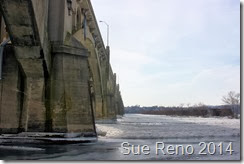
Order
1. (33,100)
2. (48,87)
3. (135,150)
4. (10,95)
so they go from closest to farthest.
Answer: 1. (135,150)
2. (10,95)
3. (33,100)
4. (48,87)

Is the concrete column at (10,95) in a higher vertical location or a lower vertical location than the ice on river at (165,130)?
higher

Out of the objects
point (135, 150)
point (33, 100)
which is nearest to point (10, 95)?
point (33, 100)

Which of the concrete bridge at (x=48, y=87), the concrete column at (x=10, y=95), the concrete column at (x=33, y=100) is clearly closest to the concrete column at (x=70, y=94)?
the concrete bridge at (x=48, y=87)

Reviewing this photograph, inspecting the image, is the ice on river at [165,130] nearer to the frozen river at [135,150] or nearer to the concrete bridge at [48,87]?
the frozen river at [135,150]

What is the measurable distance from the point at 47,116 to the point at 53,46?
12.0ft

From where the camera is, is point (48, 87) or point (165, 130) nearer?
point (48, 87)

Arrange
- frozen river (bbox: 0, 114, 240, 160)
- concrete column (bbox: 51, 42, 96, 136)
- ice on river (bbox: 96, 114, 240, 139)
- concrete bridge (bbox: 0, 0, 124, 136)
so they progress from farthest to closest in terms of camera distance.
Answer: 1. ice on river (bbox: 96, 114, 240, 139)
2. concrete column (bbox: 51, 42, 96, 136)
3. concrete bridge (bbox: 0, 0, 124, 136)
4. frozen river (bbox: 0, 114, 240, 160)

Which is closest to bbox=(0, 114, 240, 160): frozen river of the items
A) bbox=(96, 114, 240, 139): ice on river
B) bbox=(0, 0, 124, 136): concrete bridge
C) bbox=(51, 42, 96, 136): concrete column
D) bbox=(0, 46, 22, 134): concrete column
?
bbox=(51, 42, 96, 136): concrete column

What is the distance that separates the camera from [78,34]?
83.7 ft

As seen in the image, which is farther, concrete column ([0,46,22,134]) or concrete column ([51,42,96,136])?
concrete column ([51,42,96,136])

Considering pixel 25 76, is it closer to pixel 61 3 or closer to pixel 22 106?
pixel 22 106

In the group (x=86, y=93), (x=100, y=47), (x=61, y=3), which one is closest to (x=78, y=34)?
(x=61, y=3)

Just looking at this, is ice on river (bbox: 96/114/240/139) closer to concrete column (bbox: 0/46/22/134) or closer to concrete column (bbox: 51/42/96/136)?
concrete column (bbox: 51/42/96/136)

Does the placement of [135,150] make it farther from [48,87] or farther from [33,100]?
[33,100]
